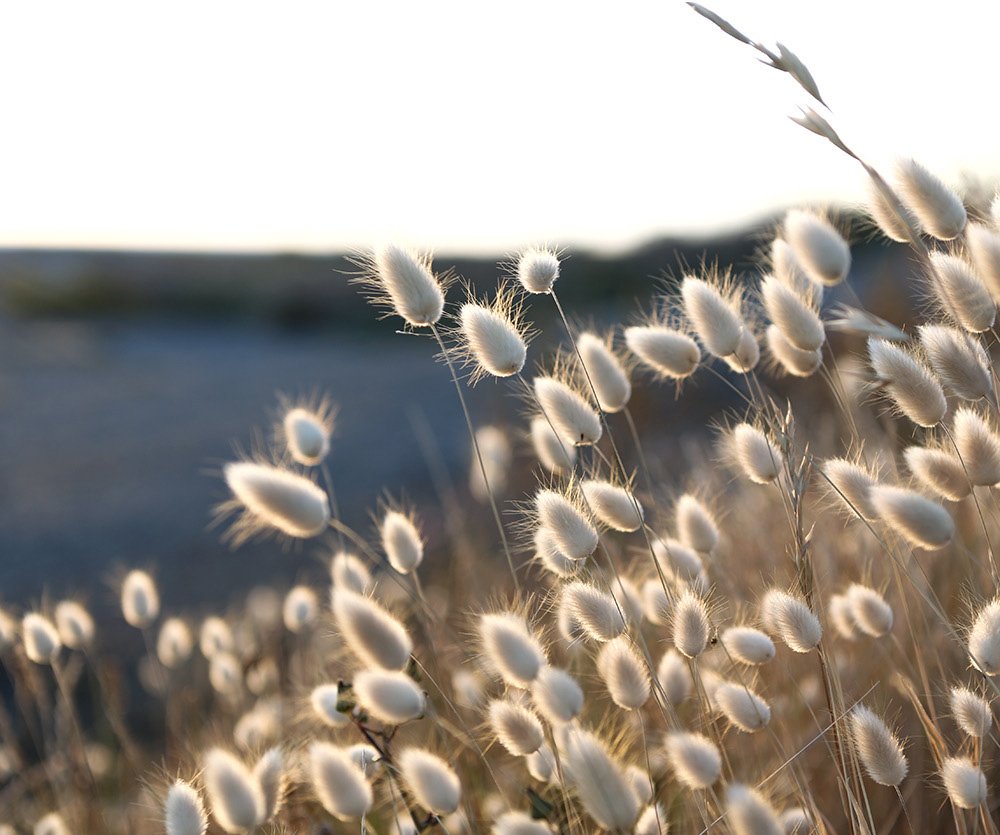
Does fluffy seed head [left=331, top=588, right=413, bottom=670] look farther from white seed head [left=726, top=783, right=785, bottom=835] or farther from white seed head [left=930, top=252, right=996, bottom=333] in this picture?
white seed head [left=930, top=252, right=996, bottom=333]

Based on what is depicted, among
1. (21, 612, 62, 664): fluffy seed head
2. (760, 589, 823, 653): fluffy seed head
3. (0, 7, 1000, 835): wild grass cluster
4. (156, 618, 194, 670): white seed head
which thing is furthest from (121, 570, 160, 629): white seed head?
(760, 589, 823, 653): fluffy seed head

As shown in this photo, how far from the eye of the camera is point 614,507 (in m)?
1.18

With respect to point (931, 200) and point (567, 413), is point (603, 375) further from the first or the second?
point (931, 200)

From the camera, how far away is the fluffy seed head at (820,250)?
1.21 m

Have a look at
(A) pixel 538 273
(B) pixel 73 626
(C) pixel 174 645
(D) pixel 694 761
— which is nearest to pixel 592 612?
(D) pixel 694 761

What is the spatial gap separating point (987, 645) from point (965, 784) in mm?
139

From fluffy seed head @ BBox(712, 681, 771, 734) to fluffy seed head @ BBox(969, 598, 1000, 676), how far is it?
216 mm

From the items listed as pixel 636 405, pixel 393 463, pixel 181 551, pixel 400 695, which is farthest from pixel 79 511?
pixel 400 695

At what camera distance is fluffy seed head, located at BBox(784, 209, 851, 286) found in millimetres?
1212

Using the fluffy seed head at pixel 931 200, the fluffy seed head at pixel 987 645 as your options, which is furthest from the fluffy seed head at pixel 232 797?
the fluffy seed head at pixel 931 200

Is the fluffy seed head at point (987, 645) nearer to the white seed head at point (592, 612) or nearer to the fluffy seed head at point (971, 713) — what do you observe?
the fluffy seed head at point (971, 713)

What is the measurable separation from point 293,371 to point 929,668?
33.8 ft

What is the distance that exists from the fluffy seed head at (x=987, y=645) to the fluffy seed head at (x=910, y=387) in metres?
0.22

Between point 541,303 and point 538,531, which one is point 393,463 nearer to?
point 541,303
